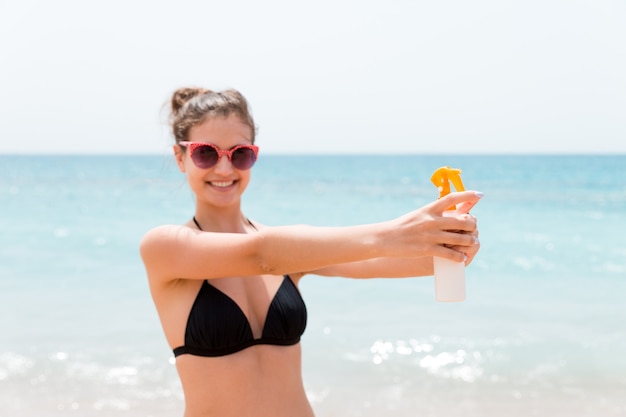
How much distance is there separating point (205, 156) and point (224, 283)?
1.52 feet

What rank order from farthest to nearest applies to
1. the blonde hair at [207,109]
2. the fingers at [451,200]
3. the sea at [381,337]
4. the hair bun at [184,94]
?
the sea at [381,337] < the hair bun at [184,94] < the blonde hair at [207,109] < the fingers at [451,200]

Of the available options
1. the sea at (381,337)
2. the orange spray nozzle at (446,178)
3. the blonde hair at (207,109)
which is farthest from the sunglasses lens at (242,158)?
the orange spray nozzle at (446,178)

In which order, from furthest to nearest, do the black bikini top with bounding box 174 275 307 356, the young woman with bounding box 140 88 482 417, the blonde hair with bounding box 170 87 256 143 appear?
the blonde hair with bounding box 170 87 256 143 → the black bikini top with bounding box 174 275 307 356 → the young woman with bounding box 140 88 482 417

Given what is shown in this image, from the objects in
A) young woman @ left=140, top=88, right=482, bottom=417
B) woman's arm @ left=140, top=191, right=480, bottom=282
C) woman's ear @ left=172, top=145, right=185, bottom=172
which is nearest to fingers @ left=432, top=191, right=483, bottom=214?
woman's arm @ left=140, top=191, right=480, bottom=282

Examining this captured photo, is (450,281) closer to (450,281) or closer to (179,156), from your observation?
(450,281)

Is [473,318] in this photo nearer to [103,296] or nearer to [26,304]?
[103,296]

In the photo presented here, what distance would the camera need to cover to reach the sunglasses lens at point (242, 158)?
2.86 metres

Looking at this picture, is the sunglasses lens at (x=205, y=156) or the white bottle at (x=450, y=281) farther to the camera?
the sunglasses lens at (x=205, y=156)

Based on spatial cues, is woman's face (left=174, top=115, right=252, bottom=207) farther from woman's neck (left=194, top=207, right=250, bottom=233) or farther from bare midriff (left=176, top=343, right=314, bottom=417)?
bare midriff (left=176, top=343, right=314, bottom=417)

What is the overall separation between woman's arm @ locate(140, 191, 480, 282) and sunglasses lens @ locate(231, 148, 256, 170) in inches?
12.6

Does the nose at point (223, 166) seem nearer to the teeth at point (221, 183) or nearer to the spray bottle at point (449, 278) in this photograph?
the teeth at point (221, 183)

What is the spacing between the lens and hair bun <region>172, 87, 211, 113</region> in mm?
3111

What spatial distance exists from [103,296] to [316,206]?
14766 millimetres

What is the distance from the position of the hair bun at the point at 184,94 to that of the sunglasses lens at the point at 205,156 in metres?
0.35
